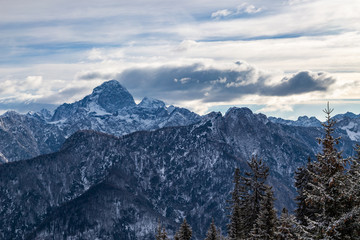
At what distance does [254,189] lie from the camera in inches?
2124

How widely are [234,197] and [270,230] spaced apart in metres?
18.9

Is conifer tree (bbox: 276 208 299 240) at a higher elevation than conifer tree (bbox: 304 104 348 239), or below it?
below

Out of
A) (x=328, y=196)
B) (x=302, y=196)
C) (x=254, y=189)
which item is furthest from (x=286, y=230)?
(x=254, y=189)

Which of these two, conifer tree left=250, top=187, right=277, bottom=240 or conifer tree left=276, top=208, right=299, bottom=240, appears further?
conifer tree left=250, top=187, right=277, bottom=240

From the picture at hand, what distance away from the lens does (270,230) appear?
4184 cm

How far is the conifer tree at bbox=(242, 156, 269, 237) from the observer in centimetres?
5258

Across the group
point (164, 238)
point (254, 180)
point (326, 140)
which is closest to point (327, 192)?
point (326, 140)

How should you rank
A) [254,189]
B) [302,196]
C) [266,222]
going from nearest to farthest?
[266,222], [302,196], [254,189]

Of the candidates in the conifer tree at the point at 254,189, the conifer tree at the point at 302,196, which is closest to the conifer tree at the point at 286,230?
the conifer tree at the point at 302,196

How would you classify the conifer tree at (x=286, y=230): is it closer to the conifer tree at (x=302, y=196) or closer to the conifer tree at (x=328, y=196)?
the conifer tree at (x=328, y=196)

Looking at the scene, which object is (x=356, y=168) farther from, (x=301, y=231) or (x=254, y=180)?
(x=254, y=180)

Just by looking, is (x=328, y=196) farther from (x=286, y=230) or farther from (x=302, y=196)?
(x=302, y=196)

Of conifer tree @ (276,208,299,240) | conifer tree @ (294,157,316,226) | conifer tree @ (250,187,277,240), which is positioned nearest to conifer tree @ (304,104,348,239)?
conifer tree @ (276,208,299,240)

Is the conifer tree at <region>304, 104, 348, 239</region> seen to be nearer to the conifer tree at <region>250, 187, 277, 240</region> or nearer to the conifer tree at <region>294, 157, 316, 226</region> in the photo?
the conifer tree at <region>250, 187, 277, 240</region>
